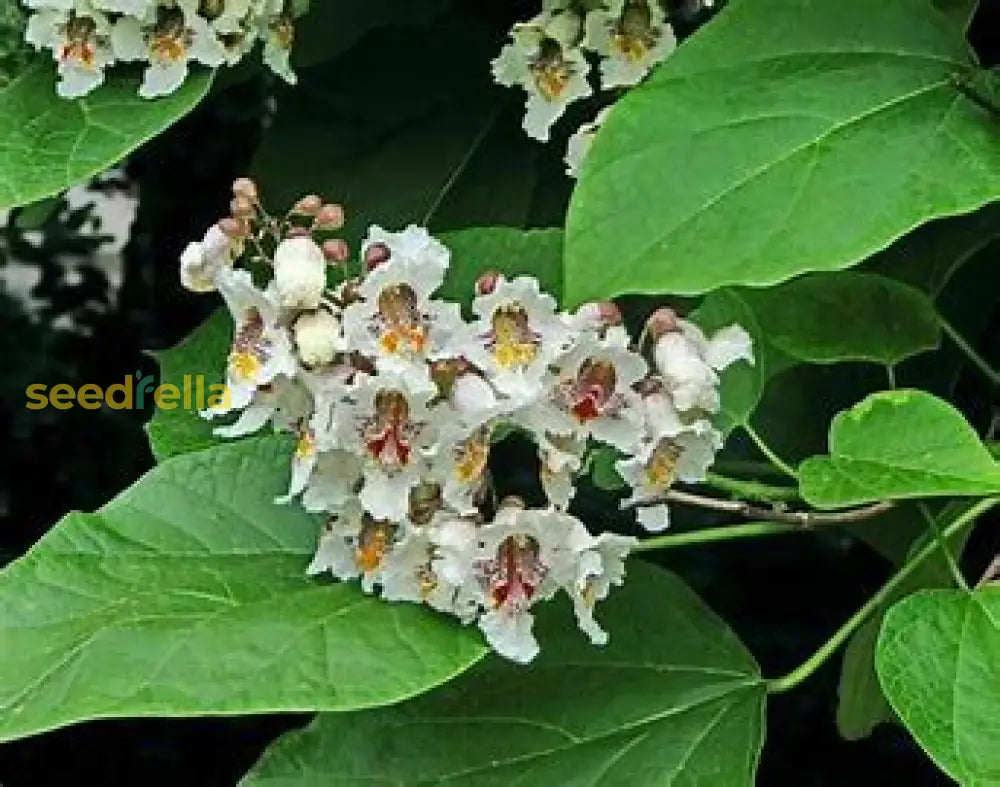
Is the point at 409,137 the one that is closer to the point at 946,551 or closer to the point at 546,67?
the point at 546,67

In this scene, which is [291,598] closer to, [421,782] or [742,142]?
[421,782]

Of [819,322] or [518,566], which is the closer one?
[518,566]

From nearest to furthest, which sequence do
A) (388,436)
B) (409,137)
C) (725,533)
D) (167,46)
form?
(388,436), (725,533), (167,46), (409,137)

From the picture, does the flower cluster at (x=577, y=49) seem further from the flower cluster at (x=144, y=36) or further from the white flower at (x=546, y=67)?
the flower cluster at (x=144, y=36)

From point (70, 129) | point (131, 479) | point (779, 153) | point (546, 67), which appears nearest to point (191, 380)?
point (70, 129)

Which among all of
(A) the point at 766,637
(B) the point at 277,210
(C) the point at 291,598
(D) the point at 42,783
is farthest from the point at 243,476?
(D) the point at 42,783

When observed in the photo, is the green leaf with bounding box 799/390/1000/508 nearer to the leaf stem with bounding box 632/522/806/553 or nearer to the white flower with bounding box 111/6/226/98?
the leaf stem with bounding box 632/522/806/553
